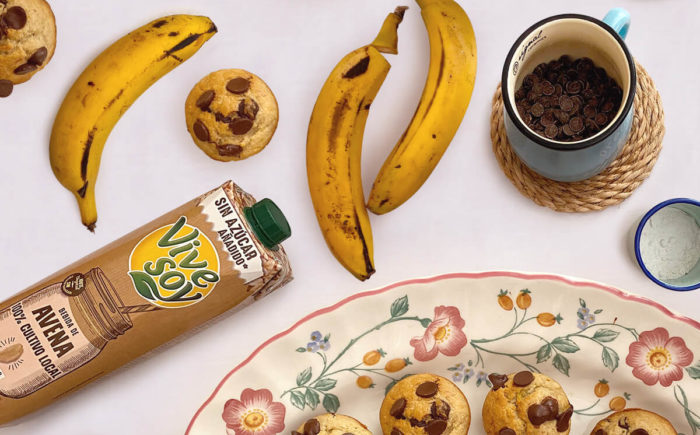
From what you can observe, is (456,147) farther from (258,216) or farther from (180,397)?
(180,397)

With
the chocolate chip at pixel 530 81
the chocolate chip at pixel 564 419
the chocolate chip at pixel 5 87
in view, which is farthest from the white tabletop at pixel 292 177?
the chocolate chip at pixel 564 419

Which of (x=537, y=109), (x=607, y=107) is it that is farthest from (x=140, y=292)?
(x=607, y=107)

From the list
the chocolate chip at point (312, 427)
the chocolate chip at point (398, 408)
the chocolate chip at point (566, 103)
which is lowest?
the chocolate chip at point (398, 408)

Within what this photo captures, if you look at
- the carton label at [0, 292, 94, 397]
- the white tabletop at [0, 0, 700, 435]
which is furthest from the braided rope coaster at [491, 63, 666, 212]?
the carton label at [0, 292, 94, 397]

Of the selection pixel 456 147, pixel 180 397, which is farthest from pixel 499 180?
pixel 180 397

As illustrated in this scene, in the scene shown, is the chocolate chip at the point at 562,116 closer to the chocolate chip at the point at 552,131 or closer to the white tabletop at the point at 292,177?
the chocolate chip at the point at 552,131

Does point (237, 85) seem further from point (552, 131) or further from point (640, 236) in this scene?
point (640, 236)
